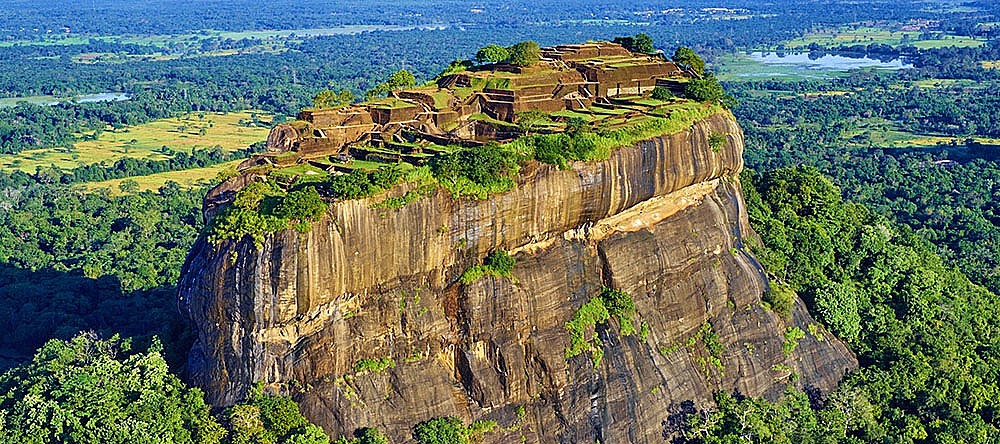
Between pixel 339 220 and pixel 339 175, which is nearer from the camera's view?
pixel 339 220

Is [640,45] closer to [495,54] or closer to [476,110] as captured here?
[495,54]

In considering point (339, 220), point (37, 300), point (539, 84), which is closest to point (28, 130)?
point (37, 300)

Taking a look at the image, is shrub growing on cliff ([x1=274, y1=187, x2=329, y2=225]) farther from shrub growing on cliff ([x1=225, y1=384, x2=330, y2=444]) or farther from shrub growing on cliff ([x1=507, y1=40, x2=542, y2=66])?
shrub growing on cliff ([x1=507, y1=40, x2=542, y2=66])

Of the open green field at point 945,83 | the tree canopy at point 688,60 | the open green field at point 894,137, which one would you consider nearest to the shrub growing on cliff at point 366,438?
the tree canopy at point 688,60

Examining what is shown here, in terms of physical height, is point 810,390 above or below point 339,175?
below

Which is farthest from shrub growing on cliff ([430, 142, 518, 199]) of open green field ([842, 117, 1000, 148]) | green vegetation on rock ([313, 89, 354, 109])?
open green field ([842, 117, 1000, 148])

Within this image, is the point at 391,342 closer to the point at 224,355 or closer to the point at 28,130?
Answer: the point at 224,355
